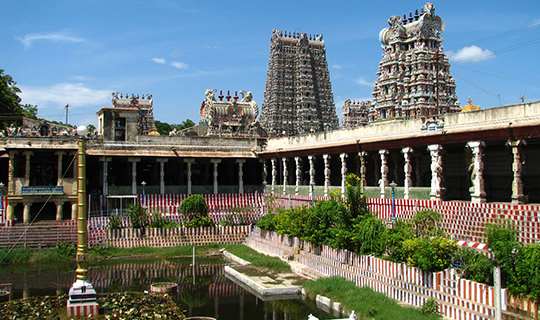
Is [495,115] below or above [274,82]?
below

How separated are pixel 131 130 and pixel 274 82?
39.6m

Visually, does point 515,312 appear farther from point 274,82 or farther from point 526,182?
point 274,82

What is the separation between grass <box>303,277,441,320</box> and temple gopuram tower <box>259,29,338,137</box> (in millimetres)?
54608

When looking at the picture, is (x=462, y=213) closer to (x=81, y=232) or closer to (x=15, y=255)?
(x=81, y=232)

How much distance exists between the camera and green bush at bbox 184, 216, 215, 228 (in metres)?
32.9

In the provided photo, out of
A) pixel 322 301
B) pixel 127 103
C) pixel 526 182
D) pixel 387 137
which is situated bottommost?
pixel 322 301

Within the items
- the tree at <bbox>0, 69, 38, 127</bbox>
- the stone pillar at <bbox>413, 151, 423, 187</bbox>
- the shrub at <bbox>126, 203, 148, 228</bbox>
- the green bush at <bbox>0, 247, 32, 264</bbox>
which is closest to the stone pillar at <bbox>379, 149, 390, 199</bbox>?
the stone pillar at <bbox>413, 151, 423, 187</bbox>

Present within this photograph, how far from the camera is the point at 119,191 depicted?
3612 centimetres

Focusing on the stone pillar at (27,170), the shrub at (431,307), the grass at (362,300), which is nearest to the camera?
the shrub at (431,307)

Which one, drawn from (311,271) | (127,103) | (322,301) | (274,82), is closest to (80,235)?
(322,301)

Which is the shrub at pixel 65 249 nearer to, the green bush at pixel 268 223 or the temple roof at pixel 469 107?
the green bush at pixel 268 223

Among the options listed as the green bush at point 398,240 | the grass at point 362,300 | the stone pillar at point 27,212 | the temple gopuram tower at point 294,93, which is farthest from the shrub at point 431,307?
the temple gopuram tower at point 294,93

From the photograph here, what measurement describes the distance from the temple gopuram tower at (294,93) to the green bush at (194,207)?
4239cm

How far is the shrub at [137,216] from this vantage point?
32.1m
